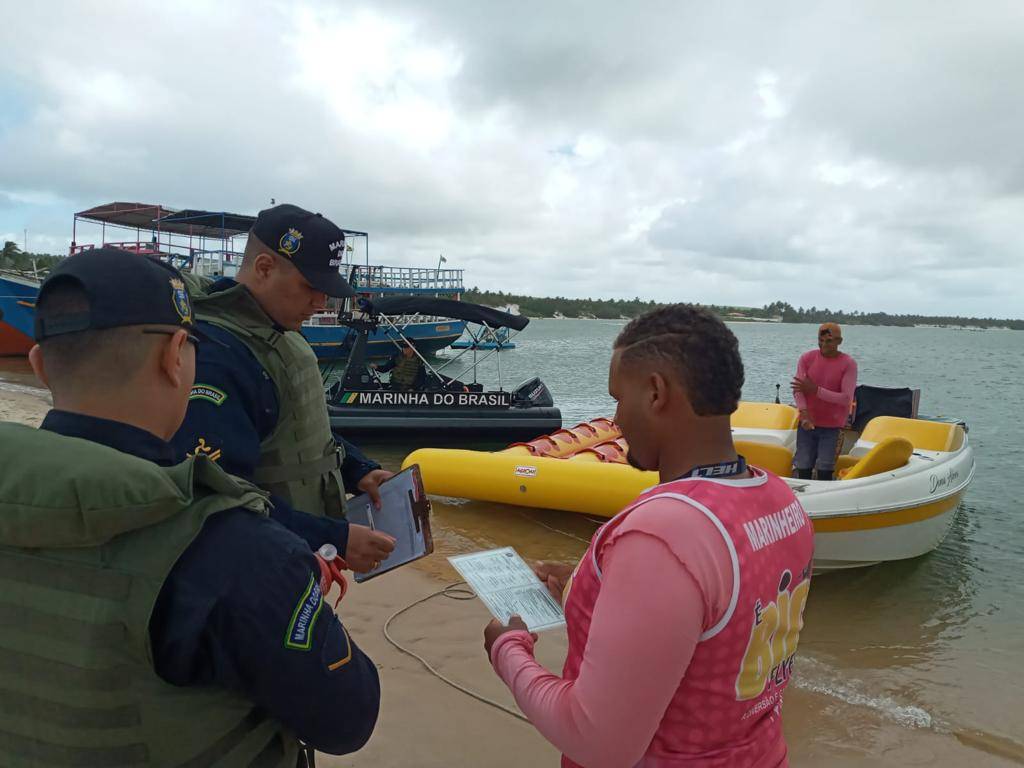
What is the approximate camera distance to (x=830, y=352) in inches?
235

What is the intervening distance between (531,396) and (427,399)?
179 centimetres

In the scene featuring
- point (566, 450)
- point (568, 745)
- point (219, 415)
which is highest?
point (219, 415)

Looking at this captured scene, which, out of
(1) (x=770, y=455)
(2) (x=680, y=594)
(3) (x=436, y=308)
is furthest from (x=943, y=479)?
(3) (x=436, y=308)

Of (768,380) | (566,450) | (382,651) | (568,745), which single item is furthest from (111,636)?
(768,380)

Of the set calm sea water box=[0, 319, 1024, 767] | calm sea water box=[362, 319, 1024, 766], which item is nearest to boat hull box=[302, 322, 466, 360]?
calm sea water box=[0, 319, 1024, 767]

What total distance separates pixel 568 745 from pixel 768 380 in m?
29.6

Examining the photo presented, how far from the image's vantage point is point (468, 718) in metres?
3.23

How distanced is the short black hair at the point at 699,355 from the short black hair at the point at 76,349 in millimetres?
871

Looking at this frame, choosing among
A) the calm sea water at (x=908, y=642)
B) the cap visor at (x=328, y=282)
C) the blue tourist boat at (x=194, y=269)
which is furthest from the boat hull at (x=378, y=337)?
the cap visor at (x=328, y=282)

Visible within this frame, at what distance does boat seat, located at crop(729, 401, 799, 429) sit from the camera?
7434 mm

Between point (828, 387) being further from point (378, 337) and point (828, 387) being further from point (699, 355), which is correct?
point (378, 337)

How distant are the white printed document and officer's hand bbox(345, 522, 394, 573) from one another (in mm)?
225

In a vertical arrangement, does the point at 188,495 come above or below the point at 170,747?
above

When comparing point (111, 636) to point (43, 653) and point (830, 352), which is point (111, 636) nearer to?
point (43, 653)
